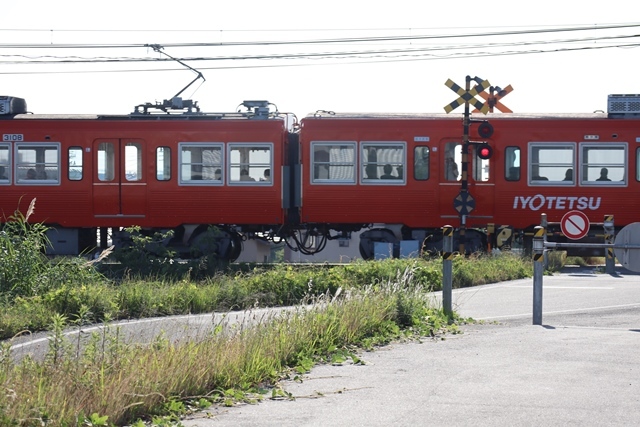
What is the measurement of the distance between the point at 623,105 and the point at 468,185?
422 cm

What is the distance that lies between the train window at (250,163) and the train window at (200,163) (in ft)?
1.05

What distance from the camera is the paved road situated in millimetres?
7023

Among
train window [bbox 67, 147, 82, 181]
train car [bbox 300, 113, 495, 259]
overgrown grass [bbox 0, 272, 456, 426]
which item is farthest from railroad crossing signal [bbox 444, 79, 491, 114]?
overgrown grass [bbox 0, 272, 456, 426]

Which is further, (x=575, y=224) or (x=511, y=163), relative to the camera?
(x=511, y=163)

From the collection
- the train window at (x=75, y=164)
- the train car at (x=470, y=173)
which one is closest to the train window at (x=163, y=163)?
the train window at (x=75, y=164)

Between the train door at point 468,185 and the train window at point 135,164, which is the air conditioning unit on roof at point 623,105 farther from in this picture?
the train window at point 135,164

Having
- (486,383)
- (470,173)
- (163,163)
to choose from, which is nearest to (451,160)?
(470,173)

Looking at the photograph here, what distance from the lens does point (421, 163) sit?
75.9ft

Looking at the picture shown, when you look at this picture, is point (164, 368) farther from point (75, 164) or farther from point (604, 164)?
point (604, 164)

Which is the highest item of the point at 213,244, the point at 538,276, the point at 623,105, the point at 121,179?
the point at 623,105

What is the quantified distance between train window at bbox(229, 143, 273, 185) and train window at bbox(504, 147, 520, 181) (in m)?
5.74

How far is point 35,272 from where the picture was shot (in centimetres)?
1407

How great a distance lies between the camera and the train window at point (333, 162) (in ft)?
76.2

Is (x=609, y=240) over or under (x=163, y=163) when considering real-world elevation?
under
